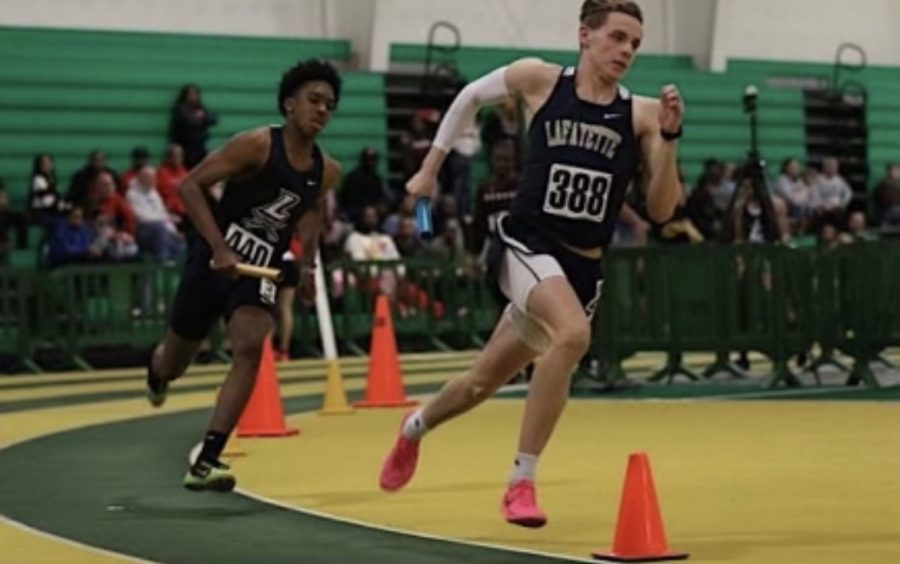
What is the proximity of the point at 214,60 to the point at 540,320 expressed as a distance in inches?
877

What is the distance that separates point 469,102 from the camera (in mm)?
10453

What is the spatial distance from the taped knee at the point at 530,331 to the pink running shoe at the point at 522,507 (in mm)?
685

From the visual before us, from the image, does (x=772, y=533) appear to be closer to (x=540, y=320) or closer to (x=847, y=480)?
(x=540, y=320)

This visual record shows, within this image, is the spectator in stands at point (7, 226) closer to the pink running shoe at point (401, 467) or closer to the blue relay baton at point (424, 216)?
the pink running shoe at point (401, 467)

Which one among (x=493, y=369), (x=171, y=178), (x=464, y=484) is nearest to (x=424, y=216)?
(x=493, y=369)

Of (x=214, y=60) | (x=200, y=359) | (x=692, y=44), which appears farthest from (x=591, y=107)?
(x=692, y=44)

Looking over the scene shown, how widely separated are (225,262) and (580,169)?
254 centimetres

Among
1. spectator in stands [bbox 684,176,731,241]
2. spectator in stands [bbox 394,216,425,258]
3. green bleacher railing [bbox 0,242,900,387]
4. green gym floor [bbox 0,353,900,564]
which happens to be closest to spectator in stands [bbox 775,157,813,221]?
spectator in stands [bbox 684,176,731,241]

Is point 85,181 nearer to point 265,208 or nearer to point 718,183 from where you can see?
point 718,183

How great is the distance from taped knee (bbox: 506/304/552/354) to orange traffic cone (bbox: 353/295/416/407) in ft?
27.4

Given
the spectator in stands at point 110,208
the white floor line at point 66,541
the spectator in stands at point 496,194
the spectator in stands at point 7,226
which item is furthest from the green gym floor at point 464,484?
the spectator in stands at point 110,208

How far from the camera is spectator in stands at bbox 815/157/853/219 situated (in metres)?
35.3

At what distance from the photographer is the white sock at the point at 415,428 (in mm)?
10648

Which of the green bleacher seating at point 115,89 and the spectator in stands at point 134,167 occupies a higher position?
the green bleacher seating at point 115,89
